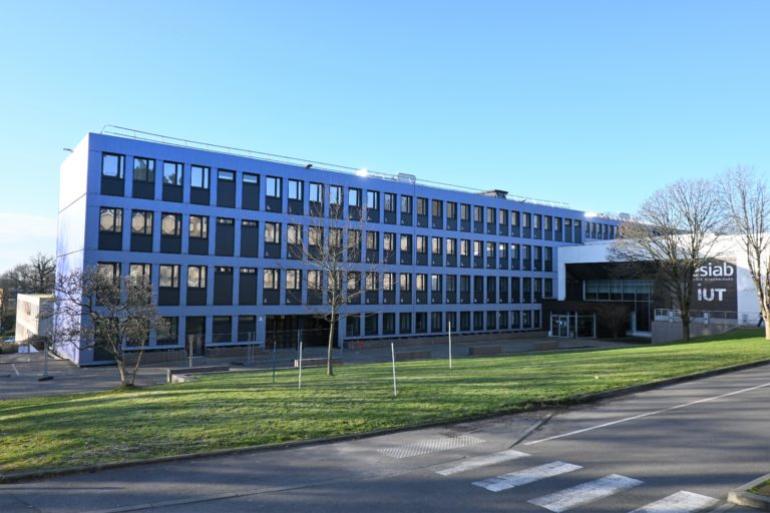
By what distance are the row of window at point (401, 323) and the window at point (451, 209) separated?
9430 mm

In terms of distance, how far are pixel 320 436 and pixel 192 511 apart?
342 cm

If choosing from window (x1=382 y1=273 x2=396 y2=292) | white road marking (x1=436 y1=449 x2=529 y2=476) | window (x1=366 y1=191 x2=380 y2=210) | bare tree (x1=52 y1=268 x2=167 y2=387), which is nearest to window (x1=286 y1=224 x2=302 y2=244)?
window (x1=366 y1=191 x2=380 y2=210)

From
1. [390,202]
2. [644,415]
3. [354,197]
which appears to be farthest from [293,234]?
[644,415]

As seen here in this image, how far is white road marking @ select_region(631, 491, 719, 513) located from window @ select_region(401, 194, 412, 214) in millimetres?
44191

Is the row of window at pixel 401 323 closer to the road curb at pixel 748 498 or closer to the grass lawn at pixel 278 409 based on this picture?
the grass lawn at pixel 278 409

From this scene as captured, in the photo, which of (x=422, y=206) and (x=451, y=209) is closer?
(x=422, y=206)

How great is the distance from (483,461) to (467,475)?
760 millimetres

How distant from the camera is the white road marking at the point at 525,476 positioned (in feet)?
23.9

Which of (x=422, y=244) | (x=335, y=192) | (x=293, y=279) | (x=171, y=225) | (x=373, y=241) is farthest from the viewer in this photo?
(x=422, y=244)

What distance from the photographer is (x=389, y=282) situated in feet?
160

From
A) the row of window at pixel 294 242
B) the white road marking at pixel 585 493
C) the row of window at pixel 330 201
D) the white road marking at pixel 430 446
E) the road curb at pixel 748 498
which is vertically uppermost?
the row of window at pixel 330 201

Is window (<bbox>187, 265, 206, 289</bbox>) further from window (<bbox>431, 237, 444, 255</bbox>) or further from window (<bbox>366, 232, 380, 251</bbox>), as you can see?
window (<bbox>431, 237, 444, 255</bbox>)

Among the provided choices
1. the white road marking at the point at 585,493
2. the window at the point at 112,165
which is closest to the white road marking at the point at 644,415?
the white road marking at the point at 585,493

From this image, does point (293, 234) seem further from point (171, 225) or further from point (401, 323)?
point (401, 323)
